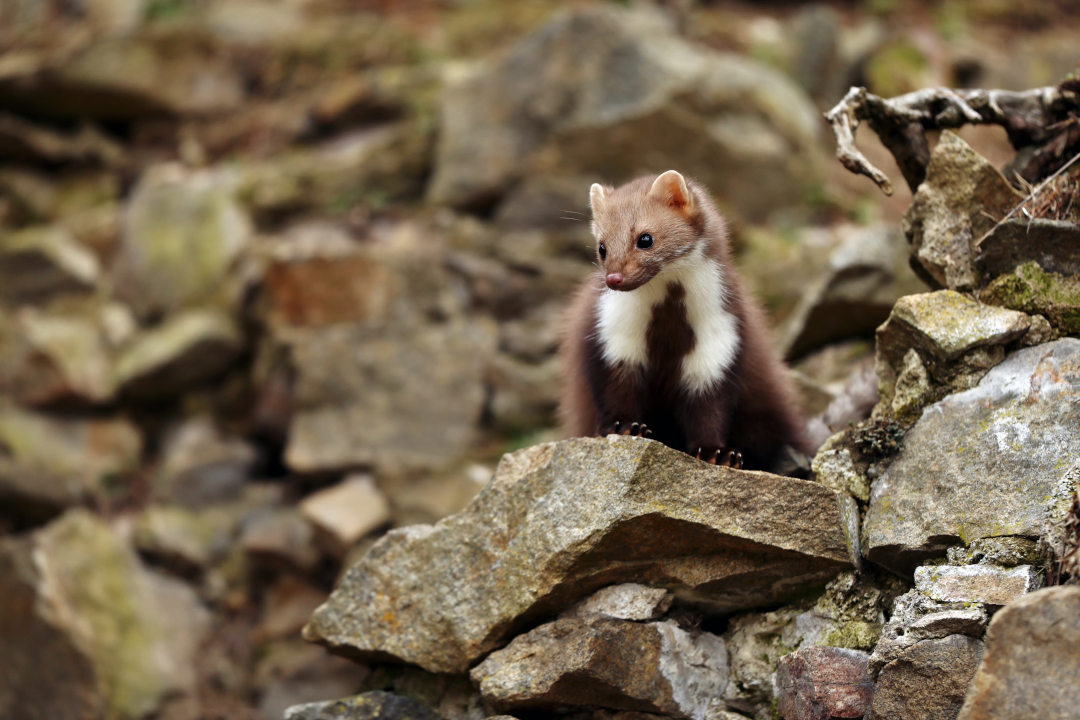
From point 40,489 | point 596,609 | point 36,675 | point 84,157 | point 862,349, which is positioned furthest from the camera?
point 84,157

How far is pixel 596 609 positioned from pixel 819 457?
1.24 metres

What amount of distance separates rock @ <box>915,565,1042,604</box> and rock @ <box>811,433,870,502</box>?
590mm

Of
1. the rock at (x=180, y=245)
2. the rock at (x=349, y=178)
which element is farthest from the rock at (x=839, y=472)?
the rock at (x=180, y=245)

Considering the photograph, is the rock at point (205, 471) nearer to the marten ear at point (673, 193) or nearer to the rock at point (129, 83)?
the rock at point (129, 83)

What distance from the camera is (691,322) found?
4551mm

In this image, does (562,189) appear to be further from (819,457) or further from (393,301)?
(819,457)

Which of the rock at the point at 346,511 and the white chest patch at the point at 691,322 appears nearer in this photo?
the white chest patch at the point at 691,322

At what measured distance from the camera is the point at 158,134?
1295cm

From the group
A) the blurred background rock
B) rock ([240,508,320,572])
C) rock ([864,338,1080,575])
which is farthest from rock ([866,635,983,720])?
rock ([240,508,320,572])

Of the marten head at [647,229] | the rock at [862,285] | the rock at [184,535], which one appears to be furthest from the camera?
the rock at [184,535]

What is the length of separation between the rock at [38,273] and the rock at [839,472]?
9944mm

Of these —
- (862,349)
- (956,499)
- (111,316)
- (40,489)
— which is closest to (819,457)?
(956,499)

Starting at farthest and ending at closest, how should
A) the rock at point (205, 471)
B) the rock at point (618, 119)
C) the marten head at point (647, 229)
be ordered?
the rock at point (618, 119) < the rock at point (205, 471) < the marten head at point (647, 229)

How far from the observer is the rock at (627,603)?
13.4 ft
